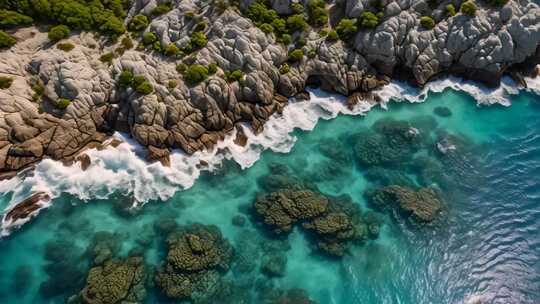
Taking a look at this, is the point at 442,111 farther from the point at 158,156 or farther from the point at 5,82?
the point at 5,82

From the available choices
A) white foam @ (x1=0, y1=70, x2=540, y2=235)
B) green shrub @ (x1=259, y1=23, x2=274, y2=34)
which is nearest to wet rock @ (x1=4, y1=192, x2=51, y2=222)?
white foam @ (x1=0, y1=70, x2=540, y2=235)

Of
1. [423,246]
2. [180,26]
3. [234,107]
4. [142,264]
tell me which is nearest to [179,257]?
[142,264]

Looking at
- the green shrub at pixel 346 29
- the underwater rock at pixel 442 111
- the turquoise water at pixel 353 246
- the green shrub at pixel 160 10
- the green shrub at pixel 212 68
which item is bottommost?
the turquoise water at pixel 353 246

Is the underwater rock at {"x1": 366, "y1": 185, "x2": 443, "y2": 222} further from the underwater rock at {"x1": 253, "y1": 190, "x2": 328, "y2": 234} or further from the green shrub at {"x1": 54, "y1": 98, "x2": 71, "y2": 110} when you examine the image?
the green shrub at {"x1": 54, "y1": 98, "x2": 71, "y2": 110}

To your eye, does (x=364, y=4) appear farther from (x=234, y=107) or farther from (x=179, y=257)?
(x=179, y=257)

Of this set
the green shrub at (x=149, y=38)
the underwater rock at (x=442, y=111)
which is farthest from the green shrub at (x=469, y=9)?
the green shrub at (x=149, y=38)

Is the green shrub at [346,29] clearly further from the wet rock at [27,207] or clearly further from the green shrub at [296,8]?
the wet rock at [27,207]

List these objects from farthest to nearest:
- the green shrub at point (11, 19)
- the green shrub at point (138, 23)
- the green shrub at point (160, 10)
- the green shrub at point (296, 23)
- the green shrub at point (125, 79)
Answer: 1. the green shrub at point (296, 23)
2. the green shrub at point (160, 10)
3. the green shrub at point (138, 23)
4. the green shrub at point (11, 19)
5. the green shrub at point (125, 79)
